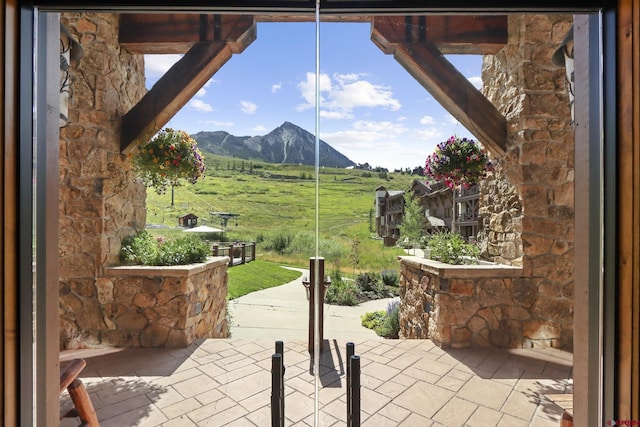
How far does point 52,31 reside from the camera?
1.00m

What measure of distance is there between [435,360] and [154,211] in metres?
2.72

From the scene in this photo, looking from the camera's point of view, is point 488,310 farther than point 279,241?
Yes

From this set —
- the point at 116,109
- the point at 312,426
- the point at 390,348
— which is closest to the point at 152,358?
the point at 312,426

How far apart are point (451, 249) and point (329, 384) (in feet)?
5.05

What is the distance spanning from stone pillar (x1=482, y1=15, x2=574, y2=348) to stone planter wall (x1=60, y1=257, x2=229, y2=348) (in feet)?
9.39

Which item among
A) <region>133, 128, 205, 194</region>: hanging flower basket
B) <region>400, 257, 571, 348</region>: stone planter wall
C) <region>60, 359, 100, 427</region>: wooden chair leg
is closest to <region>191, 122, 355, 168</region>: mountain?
<region>133, 128, 205, 194</region>: hanging flower basket

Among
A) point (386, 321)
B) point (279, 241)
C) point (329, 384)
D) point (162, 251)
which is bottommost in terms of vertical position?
point (329, 384)

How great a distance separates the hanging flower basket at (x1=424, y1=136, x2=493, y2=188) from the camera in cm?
265

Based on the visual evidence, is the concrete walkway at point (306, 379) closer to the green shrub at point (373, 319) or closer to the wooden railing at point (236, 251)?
the green shrub at point (373, 319)

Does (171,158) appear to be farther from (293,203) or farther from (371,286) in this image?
(371,286)

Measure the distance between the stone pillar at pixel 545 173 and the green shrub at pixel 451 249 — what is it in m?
0.36

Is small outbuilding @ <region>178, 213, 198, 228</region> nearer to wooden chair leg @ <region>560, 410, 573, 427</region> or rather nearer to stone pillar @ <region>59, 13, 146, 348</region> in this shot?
stone pillar @ <region>59, 13, 146, 348</region>

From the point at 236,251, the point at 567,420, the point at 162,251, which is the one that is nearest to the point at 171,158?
the point at 162,251

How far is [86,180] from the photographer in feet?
8.48
